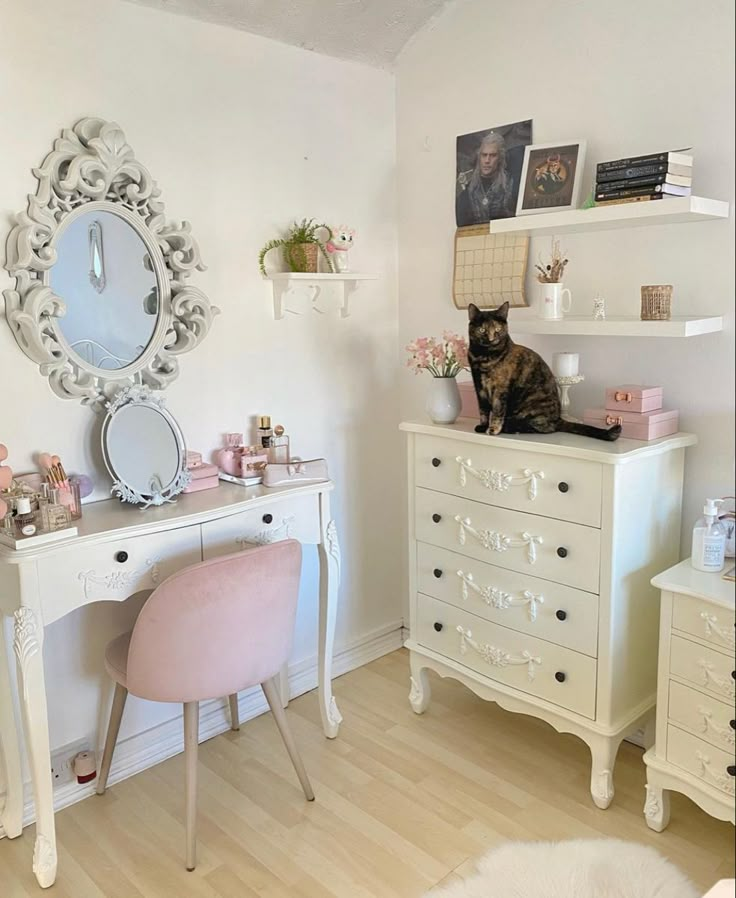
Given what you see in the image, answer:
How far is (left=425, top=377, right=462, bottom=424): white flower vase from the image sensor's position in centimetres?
244

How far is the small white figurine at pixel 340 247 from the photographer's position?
2.61 m

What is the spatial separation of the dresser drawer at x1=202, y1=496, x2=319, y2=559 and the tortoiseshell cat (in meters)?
0.58

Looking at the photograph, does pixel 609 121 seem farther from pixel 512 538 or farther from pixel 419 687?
pixel 419 687

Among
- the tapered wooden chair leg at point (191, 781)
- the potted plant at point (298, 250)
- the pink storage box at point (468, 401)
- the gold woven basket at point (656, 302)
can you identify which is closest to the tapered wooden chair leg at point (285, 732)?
the tapered wooden chair leg at point (191, 781)

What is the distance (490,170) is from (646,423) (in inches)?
35.3

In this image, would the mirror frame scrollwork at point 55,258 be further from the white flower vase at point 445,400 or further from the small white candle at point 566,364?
the small white candle at point 566,364

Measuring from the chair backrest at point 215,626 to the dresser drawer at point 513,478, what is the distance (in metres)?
0.55

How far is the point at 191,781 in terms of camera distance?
2.01m

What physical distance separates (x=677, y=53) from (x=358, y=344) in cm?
138

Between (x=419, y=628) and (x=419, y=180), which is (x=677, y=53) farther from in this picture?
(x=419, y=628)

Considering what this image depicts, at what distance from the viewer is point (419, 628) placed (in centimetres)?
260

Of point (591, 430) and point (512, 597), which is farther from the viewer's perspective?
point (512, 597)

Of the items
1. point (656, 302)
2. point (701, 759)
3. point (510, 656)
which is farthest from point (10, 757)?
point (656, 302)

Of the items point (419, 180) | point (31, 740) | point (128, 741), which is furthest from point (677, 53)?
point (128, 741)
